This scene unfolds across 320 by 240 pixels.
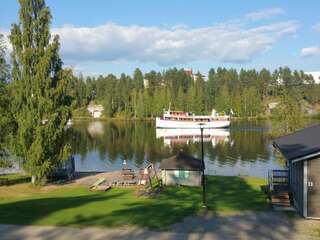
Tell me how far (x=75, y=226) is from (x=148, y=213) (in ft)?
13.7

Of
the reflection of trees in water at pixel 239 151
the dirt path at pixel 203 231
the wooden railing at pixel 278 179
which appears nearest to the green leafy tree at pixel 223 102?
the reflection of trees in water at pixel 239 151

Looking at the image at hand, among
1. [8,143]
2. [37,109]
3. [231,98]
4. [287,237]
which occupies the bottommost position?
[287,237]

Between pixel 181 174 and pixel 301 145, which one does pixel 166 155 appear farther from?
pixel 301 145

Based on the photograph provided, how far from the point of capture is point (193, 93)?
161375 millimetres

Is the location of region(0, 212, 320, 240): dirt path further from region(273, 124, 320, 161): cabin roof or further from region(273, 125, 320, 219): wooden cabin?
region(273, 124, 320, 161): cabin roof

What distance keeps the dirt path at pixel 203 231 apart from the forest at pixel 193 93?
432ft

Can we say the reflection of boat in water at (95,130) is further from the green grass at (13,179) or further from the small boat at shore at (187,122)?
the green grass at (13,179)

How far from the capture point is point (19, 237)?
17.6 m

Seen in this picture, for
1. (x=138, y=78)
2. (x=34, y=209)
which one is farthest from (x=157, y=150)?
(x=138, y=78)

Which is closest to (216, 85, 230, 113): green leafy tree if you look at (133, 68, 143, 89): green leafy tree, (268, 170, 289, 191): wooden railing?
(133, 68, 143, 89): green leafy tree

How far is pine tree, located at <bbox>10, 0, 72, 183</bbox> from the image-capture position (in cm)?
3462

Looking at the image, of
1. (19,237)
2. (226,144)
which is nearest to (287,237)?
(19,237)

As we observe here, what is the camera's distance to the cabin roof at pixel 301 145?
22.2m

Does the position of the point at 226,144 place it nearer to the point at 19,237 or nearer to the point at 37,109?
the point at 37,109
